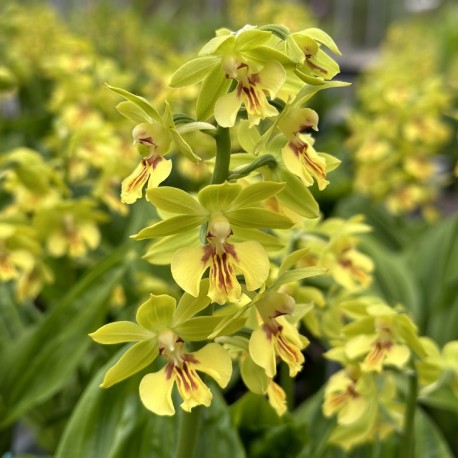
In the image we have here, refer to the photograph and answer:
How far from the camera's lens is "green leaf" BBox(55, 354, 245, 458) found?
1147 millimetres

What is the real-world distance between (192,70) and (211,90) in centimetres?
3

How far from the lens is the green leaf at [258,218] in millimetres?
792

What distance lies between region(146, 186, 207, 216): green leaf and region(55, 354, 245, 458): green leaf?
42cm

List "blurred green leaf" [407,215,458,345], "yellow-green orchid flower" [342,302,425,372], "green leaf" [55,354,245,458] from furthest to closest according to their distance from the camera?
"blurred green leaf" [407,215,458,345] < "green leaf" [55,354,245,458] < "yellow-green orchid flower" [342,302,425,372]

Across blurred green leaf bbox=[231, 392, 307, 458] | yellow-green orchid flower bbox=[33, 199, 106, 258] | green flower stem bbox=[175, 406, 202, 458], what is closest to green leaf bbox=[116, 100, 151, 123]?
green flower stem bbox=[175, 406, 202, 458]

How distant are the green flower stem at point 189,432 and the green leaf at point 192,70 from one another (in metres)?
0.38

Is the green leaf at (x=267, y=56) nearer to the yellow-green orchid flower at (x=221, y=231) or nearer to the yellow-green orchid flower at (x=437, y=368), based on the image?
the yellow-green orchid flower at (x=221, y=231)

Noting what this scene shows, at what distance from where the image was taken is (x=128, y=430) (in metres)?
1.15

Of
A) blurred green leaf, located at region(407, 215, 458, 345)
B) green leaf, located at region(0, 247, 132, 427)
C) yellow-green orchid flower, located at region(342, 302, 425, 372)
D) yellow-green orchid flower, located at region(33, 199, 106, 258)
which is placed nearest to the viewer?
yellow-green orchid flower, located at region(342, 302, 425, 372)

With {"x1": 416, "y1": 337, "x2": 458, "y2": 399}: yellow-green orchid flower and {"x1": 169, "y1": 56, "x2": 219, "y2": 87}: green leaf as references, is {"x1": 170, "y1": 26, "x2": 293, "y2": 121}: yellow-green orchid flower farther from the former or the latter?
{"x1": 416, "y1": 337, "x2": 458, "y2": 399}: yellow-green orchid flower

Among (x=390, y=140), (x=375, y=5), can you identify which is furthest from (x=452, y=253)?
(x=375, y=5)

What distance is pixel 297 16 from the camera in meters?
3.24

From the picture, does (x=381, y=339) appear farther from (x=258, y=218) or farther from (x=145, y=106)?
(x=145, y=106)

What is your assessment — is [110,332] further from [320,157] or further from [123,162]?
[123,162]
